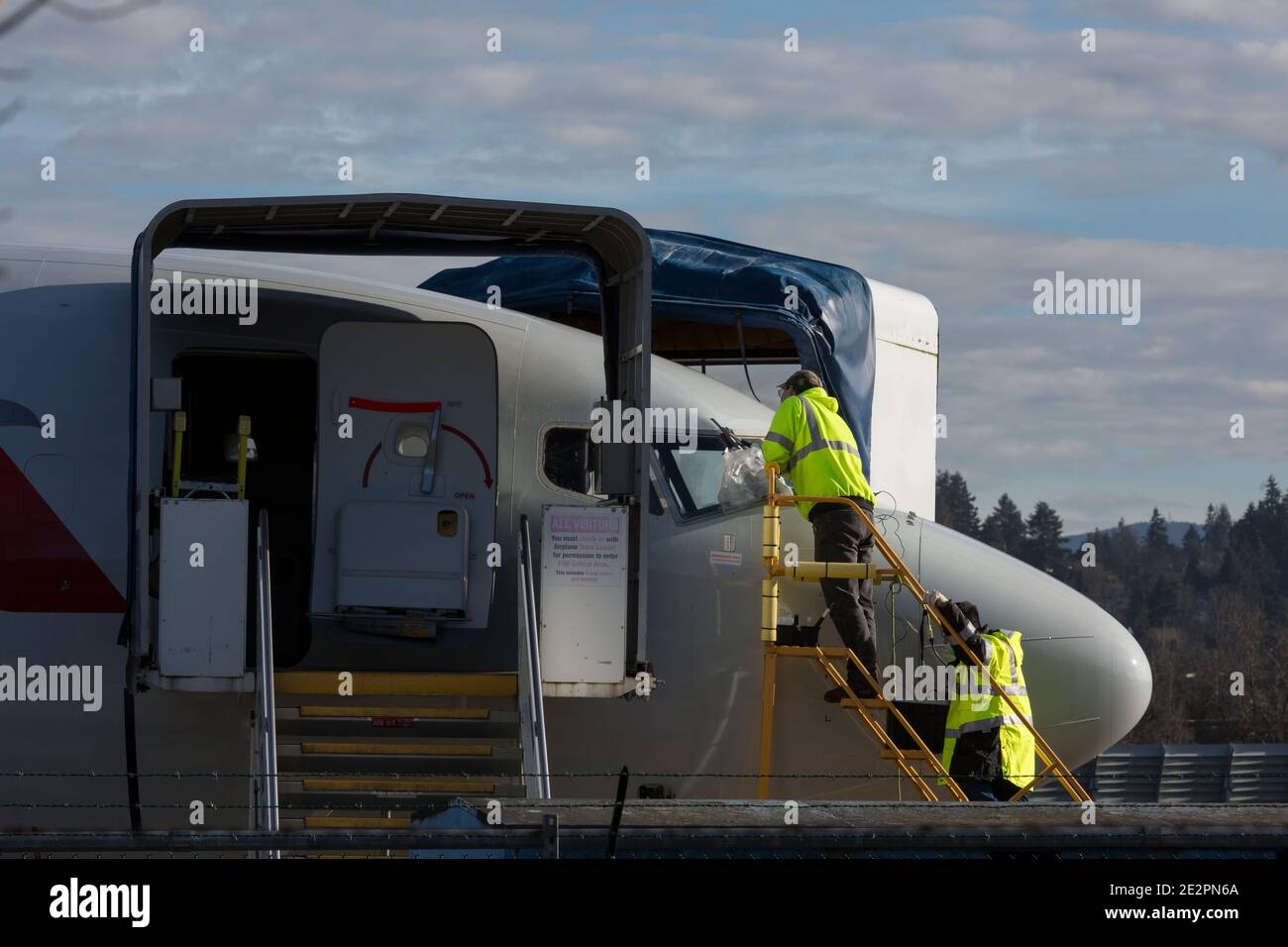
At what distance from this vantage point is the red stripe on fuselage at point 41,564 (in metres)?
11.4

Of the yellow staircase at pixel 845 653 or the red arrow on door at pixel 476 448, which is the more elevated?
the red arrow on door at pixel 476 448

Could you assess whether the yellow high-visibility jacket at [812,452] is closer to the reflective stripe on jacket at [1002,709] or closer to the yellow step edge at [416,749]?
the reflective stripe on jacket at [1002,709]

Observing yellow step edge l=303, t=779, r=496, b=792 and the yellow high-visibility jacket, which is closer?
yellow step edge l=303, t=779, r=496, b=792

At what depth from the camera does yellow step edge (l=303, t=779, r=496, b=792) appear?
10953 mm

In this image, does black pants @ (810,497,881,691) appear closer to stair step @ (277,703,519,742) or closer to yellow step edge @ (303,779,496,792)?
stair step @ (277,703,519,742)

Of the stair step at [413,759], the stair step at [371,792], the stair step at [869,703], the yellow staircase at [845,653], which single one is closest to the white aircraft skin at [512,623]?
the yellow staircase at [845,653]

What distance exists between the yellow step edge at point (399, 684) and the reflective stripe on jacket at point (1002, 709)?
311 cm

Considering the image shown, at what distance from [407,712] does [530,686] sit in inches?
37.4

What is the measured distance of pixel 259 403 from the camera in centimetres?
1432

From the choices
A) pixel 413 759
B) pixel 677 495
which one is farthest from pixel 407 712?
pixel 677 495

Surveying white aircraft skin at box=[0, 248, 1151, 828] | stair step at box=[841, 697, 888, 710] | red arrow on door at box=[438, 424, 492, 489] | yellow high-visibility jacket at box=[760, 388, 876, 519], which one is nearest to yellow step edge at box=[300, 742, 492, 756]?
white aircraft skin at box=[0, 248, 1151, 828]

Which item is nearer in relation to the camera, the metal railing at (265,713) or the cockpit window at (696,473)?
the metal railing at (265,713)

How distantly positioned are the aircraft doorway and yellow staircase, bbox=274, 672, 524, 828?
149cm
